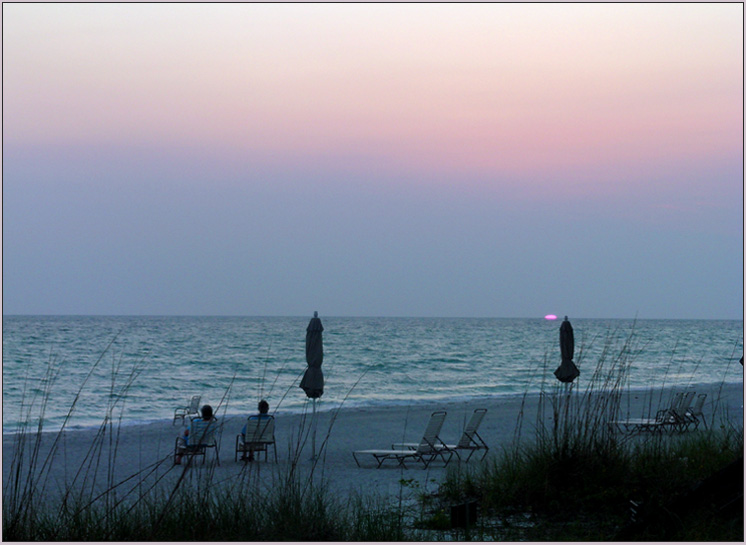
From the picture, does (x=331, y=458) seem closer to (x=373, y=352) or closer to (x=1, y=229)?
(x=1, y=229)

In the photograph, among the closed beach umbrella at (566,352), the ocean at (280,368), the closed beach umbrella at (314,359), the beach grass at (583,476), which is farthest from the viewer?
the ocean at (280,368)

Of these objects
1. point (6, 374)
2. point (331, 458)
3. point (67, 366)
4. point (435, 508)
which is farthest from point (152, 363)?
point (435, 508)

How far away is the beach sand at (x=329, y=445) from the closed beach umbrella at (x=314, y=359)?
78 centimetres

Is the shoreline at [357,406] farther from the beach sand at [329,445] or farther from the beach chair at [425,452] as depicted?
the beach chair at [425,452]

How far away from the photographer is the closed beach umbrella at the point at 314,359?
10758 mm

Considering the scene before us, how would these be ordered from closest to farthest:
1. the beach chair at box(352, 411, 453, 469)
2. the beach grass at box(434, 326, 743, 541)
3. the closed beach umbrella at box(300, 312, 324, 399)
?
the beach grass at box(434, 326, 743, 541)
the beach chair at box(352, 411, 453, 469)
the closed beach umbrella at box(300, 312, 324, 399)

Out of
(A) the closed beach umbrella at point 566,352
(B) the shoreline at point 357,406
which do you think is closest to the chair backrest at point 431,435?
(A) the closed beach umbrella at point 566,352

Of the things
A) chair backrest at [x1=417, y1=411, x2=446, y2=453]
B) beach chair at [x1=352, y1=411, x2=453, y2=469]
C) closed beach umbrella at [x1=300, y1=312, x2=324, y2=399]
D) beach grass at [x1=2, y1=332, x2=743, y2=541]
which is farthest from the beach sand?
closed beach umbrella at [x1=300, y1=312, x2=324, y2=399]

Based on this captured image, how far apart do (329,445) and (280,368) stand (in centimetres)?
312

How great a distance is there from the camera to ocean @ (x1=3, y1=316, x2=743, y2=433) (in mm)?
16156

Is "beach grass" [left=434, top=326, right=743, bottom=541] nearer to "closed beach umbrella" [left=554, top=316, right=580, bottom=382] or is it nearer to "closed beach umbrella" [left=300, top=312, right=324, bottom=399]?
"closed beach umbrella" [left=300, top=312, right=324, bottom=399]

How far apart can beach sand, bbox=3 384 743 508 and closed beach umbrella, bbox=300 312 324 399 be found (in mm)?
785

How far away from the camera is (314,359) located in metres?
10.9

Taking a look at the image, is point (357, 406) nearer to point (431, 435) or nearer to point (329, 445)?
point (329, 445)
